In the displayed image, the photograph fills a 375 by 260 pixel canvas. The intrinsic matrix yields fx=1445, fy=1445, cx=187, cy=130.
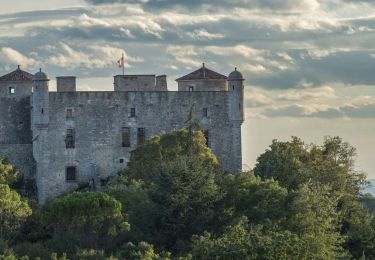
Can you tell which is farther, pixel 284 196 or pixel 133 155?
pixel 133 155

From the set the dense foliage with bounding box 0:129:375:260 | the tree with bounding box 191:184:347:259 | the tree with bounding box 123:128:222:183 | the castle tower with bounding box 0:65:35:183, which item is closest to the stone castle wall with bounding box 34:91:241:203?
the castle tower with bounding box 0:65:35:183

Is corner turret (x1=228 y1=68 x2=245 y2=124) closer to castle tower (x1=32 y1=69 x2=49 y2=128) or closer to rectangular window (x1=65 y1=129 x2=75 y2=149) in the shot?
rectangular window (x1=65 y1=129 x2=75 y2=149)

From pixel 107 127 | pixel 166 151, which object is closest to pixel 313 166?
pixel 166 151

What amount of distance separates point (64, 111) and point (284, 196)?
23666 millimetres

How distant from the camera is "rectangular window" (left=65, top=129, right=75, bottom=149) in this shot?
299 ft

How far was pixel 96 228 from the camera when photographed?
72.4m

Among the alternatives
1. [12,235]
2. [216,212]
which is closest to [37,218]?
[12,235]

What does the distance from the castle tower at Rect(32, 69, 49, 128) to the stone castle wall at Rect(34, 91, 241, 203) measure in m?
0.39

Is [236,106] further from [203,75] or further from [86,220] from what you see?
[86,220]

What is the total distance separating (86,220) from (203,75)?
916 inches

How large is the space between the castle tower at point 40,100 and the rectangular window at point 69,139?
1.56 metres

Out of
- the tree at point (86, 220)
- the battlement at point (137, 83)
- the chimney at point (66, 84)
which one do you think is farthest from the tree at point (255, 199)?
the chimney at point (66, 84)

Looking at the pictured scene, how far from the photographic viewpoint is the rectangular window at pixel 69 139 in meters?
91.2

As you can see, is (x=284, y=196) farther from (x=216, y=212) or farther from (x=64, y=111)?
(x=64, y=111)
